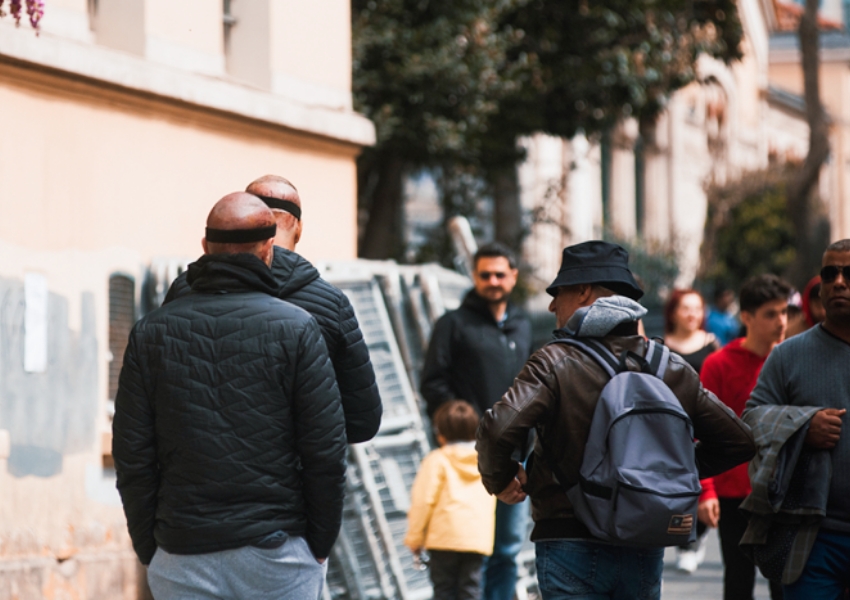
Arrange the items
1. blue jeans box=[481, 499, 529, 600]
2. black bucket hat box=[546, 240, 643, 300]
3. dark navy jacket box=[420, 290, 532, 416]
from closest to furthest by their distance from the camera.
Answer: black bucket hat box=[546, 240, 643, 300], blue jeans box=[481, 499, 529, 600], dark navy jacket box=[420, 290, 532, 416]

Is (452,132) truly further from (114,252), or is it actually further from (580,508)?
(580,508)

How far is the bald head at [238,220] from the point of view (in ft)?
13.4

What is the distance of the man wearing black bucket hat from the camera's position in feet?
13.3

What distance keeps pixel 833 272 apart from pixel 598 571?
5.22 feet

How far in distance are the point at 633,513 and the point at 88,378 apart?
4.21 m

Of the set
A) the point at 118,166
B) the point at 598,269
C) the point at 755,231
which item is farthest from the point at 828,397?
the point at 755,231

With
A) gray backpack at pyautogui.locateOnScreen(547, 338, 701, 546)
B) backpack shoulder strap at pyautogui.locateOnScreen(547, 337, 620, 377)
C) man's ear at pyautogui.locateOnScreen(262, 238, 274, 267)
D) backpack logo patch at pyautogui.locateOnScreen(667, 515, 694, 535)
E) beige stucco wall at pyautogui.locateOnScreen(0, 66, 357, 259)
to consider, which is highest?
beige stucco wall at pyautogui.locateOnScreen(0, 66, 357, 259)

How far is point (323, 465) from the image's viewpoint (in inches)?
156

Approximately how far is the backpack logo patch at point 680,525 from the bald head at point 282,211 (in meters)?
1.61

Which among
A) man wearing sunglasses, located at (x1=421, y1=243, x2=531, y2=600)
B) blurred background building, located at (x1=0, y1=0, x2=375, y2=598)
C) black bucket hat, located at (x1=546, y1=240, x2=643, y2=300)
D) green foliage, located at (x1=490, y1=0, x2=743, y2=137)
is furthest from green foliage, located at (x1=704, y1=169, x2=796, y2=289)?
black bucket hat, located at (x1=546, y1=240, x2=643, y2=300)

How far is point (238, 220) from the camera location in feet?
13.4

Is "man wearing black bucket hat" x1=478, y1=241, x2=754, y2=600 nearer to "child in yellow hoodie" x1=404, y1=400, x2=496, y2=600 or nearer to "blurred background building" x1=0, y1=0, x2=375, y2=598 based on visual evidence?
"child in yellow hoodie" x1=404, y1=400, x2=496, y2=600

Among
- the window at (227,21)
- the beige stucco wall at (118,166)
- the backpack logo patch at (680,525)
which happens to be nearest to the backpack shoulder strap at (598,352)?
the backpack logo patch at (680,525)

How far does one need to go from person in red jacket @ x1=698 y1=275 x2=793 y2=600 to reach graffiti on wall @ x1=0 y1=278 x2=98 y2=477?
3.27 m
